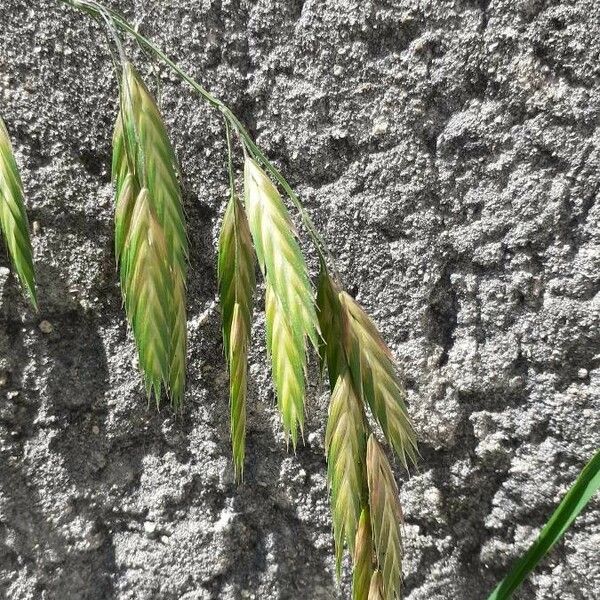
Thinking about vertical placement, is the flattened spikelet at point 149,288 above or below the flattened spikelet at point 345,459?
above

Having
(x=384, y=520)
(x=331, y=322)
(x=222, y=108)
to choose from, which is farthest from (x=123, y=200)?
(x=384, y=520)

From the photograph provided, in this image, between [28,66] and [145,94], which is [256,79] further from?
[28,66]

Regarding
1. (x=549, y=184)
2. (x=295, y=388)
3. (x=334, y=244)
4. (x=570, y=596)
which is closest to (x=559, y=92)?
(x=549, y=184)

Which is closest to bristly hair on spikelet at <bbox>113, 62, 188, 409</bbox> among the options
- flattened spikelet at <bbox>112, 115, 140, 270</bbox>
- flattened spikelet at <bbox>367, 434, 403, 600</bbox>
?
flattened spikelet at <bbox>112, 115, 140, 270</bbox>

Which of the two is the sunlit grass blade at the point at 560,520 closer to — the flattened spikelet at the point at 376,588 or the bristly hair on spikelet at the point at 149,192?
the flattened spikelet at the point at 376,588

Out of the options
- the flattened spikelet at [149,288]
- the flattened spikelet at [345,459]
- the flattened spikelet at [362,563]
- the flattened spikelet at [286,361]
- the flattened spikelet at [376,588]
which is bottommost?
the flattened spikelet at [376,588]

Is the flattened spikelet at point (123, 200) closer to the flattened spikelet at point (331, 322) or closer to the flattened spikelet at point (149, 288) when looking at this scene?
the flattened spikelet at point (149, 288)

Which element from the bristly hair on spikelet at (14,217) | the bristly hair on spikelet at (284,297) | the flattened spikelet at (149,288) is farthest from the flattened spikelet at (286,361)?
the bristly hair on spikelet at (14,217)
